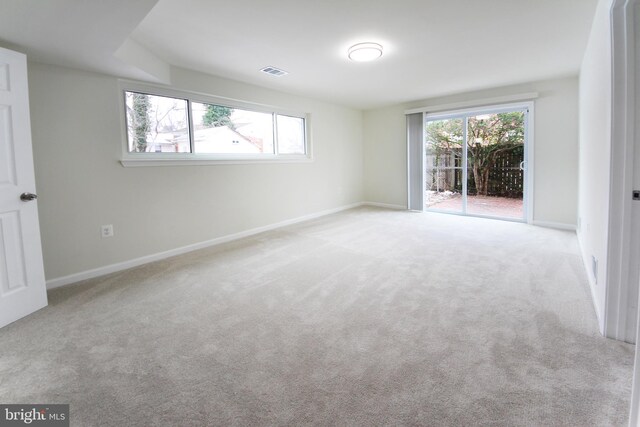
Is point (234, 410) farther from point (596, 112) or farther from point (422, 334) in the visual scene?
point (596, 112)

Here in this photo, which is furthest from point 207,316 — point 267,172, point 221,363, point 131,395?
point 267,172

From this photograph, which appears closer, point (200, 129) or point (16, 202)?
→ point (16, 202)

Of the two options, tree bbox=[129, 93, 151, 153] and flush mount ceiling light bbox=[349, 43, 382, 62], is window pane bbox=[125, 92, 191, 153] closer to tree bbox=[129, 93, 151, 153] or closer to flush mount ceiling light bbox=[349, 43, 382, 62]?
tree bbox=[129, 93, 151, 153]

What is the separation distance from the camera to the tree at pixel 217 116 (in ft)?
13.9

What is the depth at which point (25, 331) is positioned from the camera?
7.06ft

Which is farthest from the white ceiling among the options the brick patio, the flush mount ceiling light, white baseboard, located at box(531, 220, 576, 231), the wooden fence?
the brick patio

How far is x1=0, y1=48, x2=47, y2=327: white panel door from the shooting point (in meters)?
2.23

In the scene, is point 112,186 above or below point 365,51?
below

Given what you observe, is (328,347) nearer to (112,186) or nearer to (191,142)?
(112,186)

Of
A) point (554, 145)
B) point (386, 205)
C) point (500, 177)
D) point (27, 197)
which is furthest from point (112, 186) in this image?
point (500, 177)

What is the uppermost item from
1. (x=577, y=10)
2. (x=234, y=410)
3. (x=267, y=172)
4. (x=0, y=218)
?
(x=577, y=10)

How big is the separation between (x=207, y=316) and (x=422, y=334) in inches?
61.1

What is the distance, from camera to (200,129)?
4.18 meters

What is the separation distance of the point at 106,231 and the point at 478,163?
23.6ft
